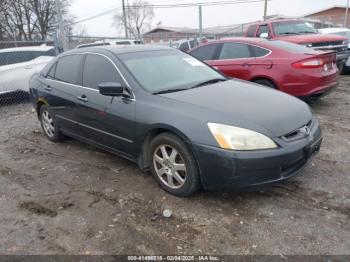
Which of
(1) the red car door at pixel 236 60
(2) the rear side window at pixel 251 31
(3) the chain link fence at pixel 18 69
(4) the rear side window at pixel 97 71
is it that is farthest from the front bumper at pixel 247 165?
(2) the rear side window at pixel 251 31

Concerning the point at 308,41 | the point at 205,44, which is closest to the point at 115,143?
the point at 205,44

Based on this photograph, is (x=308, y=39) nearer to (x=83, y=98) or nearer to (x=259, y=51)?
(x=259, y=51)

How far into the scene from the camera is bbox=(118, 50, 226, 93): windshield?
4082 millimetres

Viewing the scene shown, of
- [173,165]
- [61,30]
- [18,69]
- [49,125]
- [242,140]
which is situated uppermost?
[61,30]

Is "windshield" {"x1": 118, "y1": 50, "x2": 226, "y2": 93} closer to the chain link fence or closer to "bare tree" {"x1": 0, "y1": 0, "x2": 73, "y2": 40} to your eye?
the chain link fence

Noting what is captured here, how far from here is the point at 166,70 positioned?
14.3 feet

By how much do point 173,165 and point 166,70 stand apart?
1352mm

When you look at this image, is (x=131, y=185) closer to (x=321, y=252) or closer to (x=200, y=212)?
(x=200, y=212)

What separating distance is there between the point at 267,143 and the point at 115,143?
192cm

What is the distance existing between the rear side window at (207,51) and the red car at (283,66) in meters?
0.44

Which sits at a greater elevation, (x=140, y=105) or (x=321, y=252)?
(x=140, y=105)

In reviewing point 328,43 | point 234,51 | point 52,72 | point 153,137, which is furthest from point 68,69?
point 328,43

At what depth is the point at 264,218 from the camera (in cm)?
327

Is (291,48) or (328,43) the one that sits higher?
(291,48)
